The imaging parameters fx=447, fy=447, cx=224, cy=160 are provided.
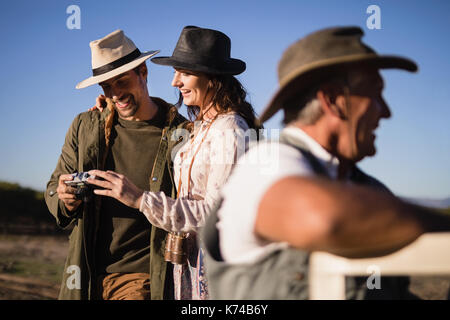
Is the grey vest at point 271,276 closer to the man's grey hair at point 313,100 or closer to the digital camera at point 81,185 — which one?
the man's grey hair at point 313,100

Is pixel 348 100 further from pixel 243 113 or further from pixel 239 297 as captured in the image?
pixel 243 113

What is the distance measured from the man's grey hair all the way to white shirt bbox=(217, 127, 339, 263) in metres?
0.12

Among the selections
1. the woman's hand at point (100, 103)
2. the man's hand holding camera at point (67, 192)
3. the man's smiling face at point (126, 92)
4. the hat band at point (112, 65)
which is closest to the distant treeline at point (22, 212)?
the woman's hand at point (100, 103)

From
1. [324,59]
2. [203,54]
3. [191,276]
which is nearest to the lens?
[324,59]

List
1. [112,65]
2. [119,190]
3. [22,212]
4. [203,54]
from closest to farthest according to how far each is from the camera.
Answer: [119,190] < [203,54] < [112,65] < [22,212]

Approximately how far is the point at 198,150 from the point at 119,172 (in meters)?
0.85

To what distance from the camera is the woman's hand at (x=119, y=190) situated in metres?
2.79

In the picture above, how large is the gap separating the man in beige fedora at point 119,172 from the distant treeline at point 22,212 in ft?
61.0

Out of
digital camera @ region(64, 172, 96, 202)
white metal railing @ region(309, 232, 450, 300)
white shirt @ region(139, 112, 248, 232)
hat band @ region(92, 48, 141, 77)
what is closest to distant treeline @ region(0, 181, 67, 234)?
hat band @ region(92, 48, 141, 77)

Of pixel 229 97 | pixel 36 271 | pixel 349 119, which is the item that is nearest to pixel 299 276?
pixel 349 119

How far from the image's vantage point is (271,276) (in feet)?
4.52

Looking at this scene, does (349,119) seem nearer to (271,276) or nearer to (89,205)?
(271,276)

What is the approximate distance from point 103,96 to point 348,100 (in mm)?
2743
